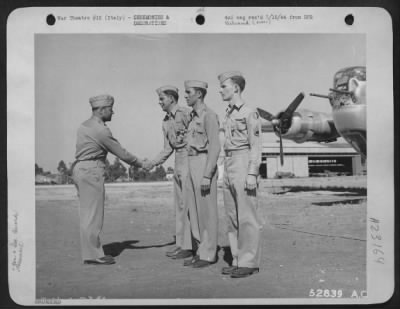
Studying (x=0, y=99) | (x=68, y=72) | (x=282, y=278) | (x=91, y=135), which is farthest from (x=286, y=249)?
(x=0, y=99)

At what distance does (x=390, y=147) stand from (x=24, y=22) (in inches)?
142

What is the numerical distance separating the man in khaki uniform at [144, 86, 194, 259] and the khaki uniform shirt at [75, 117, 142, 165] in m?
0.37

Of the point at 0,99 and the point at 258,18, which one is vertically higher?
the point at 258,18

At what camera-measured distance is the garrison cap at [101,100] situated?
4.16 metres

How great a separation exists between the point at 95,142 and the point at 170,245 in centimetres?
120

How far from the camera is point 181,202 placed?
167 inches

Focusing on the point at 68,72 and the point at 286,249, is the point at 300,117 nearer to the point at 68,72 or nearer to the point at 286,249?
the point at 286,249

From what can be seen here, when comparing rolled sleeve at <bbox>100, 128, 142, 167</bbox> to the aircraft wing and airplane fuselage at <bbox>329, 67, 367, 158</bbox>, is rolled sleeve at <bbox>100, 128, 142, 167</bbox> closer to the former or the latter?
the aircraft wing

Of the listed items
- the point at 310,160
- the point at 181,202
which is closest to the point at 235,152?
the point at 181,202

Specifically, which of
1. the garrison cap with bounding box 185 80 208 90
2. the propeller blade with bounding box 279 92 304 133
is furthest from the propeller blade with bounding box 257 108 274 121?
the garrison cap with bounding box 185 80 208 90

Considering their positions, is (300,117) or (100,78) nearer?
(100,78)

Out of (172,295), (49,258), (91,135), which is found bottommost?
(172,295)

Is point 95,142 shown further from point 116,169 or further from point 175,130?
point 175,130

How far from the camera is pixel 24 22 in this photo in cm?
414
